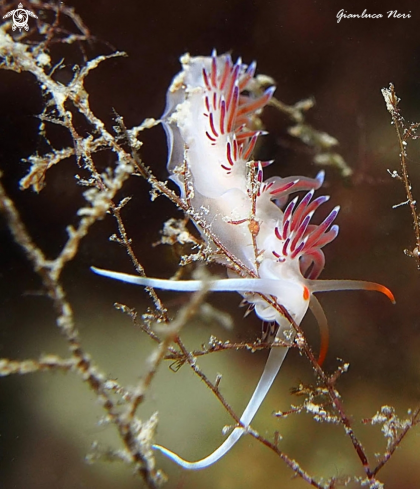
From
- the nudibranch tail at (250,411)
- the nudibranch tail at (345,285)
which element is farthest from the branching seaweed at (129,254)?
the nudibranch tail at (345,285)

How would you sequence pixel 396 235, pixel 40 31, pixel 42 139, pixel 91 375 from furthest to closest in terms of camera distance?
pixel 396 235
pixel 42 139
pixel 40 31
pixel 91 375

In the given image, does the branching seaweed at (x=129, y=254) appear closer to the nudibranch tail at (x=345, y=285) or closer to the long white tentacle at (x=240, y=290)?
the long white tentacle at (x=240, y=290)

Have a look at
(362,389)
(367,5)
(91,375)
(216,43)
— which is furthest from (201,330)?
(367,5)

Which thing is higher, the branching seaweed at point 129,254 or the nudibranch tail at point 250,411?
the branching seaweed at point 129,254

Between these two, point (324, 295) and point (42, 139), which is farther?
point (324, 295)

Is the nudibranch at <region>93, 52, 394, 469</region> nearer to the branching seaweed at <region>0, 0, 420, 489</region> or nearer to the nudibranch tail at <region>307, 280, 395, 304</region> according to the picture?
the nudibranch tail at <region>307, 280, 395, 304</region>

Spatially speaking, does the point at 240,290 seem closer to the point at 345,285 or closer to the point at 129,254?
the point at 345,285

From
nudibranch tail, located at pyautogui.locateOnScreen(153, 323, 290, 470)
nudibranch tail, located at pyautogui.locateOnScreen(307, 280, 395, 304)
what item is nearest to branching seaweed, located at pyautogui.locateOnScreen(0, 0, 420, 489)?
nudibranch tail, located at pyautogui.locateOnScreen(153, 323, 290, 470)

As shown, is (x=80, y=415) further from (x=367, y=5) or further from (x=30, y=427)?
(x=367, y=5)
